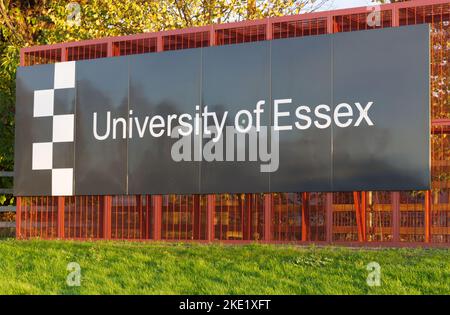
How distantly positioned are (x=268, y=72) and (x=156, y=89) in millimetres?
2377

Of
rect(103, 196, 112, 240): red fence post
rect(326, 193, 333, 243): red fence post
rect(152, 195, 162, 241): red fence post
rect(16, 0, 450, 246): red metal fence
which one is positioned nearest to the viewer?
rect(16, 0, 450, 246): red metal fence

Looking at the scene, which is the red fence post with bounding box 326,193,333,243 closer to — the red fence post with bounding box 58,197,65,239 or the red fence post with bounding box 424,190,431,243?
the red fence post with bounding box 424,190,431,243

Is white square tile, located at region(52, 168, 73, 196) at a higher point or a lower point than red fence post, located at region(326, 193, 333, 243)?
higher

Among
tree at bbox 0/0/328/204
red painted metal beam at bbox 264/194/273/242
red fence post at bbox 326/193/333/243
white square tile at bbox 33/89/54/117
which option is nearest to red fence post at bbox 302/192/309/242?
red fence post at bbox 326/193/333/243

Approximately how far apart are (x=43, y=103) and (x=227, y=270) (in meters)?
7.37

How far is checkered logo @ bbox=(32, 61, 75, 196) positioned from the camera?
17375 millimetres

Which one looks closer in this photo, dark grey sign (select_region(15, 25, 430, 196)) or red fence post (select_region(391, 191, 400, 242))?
dark grey sign (select_region(15, 25, 430, 196))

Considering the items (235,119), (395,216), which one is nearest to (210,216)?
(235,119)

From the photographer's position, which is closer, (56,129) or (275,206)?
(275,206)

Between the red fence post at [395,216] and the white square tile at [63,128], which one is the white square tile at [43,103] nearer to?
the white square tile at [63,128]

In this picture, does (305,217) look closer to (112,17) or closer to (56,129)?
(56,129)

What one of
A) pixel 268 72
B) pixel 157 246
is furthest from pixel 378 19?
pixel 157 246

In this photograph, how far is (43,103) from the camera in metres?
17.8

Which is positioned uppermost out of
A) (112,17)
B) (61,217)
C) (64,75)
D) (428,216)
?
(112,17)
